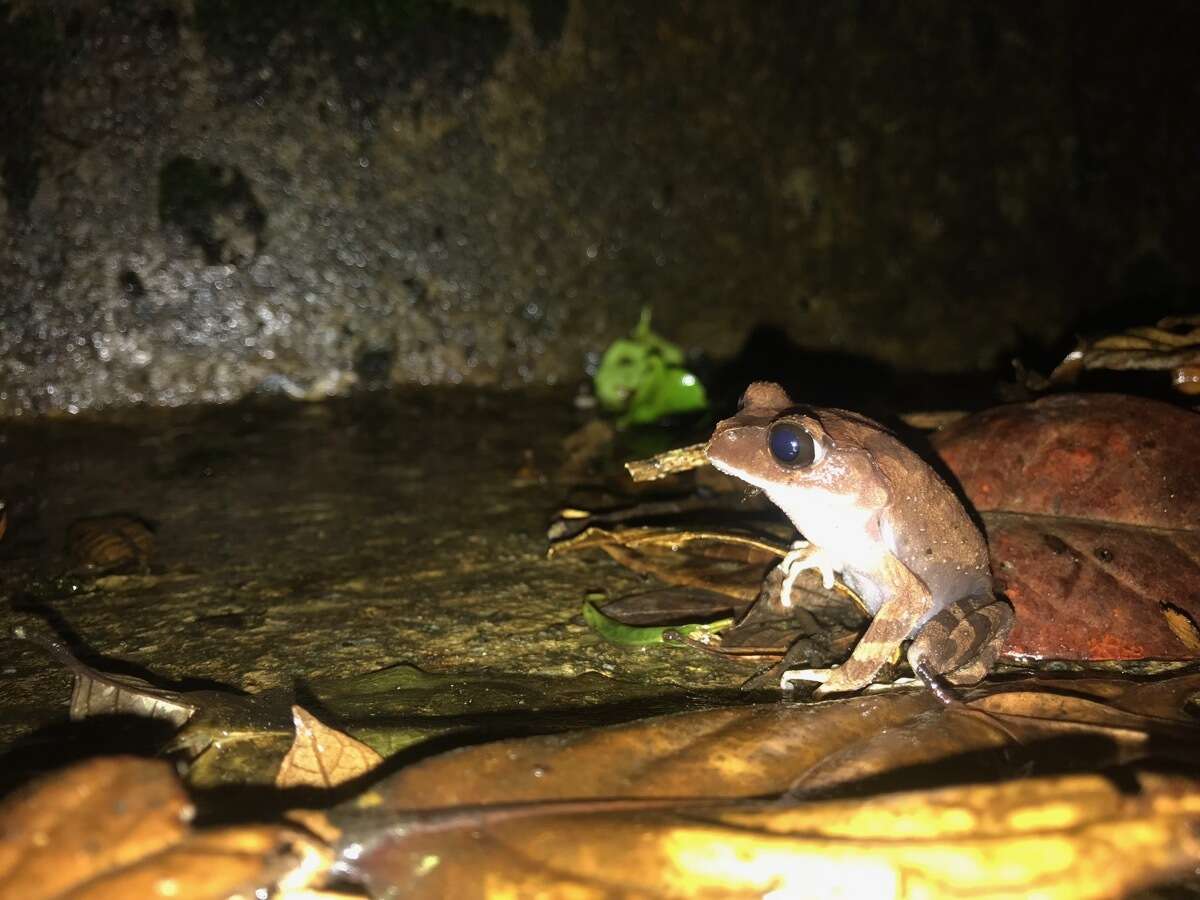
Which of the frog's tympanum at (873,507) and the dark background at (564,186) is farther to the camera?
the dark background at (564,186)

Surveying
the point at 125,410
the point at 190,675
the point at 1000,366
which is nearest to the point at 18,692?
the point at 190,675

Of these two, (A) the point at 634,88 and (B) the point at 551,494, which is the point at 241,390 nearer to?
(B) the point at 551,494

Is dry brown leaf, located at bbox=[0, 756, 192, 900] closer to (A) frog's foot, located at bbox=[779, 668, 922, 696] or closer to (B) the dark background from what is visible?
(A) frog's foot, located at bbox=[779, 668, 922, 696]

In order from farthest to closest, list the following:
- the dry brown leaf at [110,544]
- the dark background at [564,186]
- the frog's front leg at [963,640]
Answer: the dark background at [564,186]
the dry brown leaf at [110,544]
the frog's front leg at [963,640]

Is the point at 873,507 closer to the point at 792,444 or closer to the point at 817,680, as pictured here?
the point at 792,444

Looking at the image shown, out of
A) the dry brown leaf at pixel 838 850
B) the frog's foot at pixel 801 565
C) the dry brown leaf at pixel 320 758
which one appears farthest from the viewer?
the frog's foot at pixel 801 565

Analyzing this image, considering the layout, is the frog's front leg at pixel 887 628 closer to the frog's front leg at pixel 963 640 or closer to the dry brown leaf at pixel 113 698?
the frog's front leg at pixel 963 640

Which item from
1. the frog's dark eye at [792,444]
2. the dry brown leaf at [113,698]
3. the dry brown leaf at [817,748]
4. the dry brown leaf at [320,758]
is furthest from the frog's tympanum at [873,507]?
the dry brown leaf at [113,698]

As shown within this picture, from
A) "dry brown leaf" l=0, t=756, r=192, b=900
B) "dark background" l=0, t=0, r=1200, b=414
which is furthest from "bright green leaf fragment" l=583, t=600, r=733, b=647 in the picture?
"dark background" l=0, t=0, r=1200, b=414
